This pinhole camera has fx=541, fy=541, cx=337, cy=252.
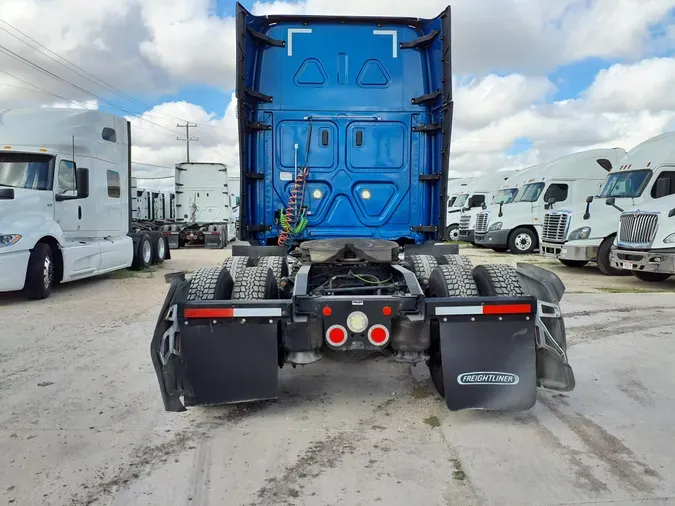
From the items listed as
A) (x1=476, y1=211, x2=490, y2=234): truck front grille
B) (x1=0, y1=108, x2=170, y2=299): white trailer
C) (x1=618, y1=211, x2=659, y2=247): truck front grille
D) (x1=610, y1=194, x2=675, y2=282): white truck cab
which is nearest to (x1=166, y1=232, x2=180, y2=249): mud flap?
(x1=0, y1=108, x2=170, y2=299): white trailer

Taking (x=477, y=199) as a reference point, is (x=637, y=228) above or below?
below

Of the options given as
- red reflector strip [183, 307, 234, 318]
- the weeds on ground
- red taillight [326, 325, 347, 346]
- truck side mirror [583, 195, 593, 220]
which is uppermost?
truck side mirror [583, 195, 593, 220]

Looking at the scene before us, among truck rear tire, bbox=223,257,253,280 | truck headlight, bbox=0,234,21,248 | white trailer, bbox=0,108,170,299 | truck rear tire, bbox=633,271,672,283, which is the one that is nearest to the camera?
truck rear tire, bbox=223,257,253,280

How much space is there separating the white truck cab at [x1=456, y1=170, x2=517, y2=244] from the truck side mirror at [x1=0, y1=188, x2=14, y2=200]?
17.3 meters

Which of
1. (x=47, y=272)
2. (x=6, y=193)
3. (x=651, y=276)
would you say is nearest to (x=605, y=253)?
(x=651, y=276)

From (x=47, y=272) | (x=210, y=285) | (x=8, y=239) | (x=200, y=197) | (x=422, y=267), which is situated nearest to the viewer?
(x=210, y=285)

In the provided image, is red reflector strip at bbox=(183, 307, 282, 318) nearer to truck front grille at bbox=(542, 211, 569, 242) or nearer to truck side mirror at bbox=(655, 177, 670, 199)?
truck side mirror at bbox=(655, 177, 670, 199)

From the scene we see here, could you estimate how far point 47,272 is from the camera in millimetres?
8828

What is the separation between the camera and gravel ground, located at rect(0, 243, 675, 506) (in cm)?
280

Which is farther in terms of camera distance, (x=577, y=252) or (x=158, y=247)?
(x=158, y=247)

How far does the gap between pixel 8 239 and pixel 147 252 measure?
210 inches

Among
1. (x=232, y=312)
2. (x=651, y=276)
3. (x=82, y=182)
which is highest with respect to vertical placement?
(x=82, y=182)

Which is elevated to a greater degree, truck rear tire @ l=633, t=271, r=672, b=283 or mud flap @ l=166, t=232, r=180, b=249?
mud flap @ l=166, t=232, r=180, b=249

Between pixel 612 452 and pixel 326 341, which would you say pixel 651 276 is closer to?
pixel 612 452
